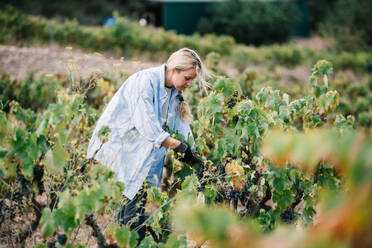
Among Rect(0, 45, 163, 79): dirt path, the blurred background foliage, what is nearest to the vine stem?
Rect(0, 45, 163, 79): dirt path

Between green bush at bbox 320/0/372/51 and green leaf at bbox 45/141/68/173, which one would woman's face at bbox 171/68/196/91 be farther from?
green bush at bbox 320/0/372/51

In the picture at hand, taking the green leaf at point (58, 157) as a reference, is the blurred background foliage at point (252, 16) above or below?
above

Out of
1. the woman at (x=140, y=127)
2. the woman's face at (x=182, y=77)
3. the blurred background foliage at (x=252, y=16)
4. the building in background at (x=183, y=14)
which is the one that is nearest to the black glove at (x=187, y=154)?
the woman at (x=140, y=127)

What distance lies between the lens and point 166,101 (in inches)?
110

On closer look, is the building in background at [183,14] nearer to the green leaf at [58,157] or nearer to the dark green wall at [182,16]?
the dark green wall at [182,16]

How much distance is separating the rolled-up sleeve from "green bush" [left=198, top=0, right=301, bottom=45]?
48.0 feet

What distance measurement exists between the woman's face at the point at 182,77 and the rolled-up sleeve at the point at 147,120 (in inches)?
9.5

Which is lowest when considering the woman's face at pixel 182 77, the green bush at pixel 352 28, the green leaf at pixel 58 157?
the green leaf at pixel 58 157

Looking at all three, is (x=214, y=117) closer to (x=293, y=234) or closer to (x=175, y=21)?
(x=293, y=234)

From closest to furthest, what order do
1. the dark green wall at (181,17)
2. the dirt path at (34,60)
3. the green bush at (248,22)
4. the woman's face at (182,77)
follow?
the woman's face at (182,77) < the dirt path at (34,60) < the green bush at (248,22) < the dark green wall at (181,17)

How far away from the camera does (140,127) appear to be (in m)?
2.44

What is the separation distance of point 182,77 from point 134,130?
1.67 ft

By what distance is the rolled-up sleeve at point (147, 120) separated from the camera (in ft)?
7.87

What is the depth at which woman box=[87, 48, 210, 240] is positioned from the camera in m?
2.44
